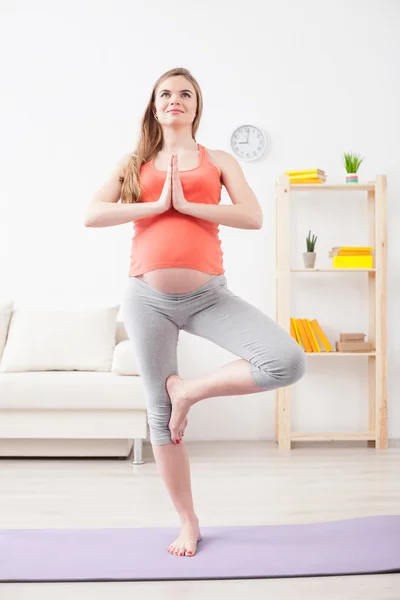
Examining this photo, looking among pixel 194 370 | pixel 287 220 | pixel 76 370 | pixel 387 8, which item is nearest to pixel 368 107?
pixel 387 8

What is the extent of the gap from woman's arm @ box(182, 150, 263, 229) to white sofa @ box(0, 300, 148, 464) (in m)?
1.80

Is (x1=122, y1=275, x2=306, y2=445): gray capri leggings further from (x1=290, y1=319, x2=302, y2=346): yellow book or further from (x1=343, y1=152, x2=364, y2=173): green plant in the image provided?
(x1=343, y1=152, x2=364, y2=173): green plant

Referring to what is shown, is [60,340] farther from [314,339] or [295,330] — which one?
[314,339]

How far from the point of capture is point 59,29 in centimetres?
462

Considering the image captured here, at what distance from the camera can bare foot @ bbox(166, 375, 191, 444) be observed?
2.07 m

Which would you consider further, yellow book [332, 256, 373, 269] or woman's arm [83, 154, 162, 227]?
yellow book [332, 256, 373, 269]

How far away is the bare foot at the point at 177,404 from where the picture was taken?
6.79 ft

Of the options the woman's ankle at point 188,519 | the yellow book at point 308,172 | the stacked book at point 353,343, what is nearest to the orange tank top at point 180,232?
the woman's ankle at point 188,519

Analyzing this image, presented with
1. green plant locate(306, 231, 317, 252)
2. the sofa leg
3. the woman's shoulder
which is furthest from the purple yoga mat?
green plant locate(306, 231, 317, 252)

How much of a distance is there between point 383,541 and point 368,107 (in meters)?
3.23

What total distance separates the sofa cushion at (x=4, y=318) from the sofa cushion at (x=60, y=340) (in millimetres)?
31

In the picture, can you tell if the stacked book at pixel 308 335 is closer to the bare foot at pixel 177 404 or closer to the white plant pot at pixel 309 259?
the white plant pot at pixel 309 259

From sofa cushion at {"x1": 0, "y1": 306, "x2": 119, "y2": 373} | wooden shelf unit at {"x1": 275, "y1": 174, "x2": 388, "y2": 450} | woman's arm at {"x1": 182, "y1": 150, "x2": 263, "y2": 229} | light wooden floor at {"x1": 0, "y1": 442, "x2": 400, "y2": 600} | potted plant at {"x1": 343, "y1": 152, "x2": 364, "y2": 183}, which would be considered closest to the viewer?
light wooden floor at {"x1": 0, "y1": 442, "x2": 400, "y2": 600}

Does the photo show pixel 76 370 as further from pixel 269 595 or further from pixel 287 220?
pixel 269 595
